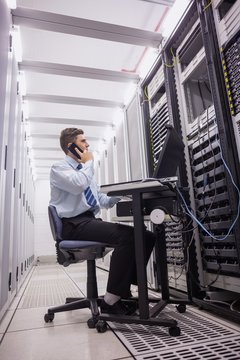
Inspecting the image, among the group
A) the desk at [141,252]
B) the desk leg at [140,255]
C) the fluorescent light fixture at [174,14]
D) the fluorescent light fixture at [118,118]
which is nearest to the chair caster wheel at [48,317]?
the desk at [141,252]

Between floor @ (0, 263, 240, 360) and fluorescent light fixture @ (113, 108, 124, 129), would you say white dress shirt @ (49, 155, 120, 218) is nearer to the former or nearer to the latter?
floor @ (0, 263, 240, 360)

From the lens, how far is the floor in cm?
114

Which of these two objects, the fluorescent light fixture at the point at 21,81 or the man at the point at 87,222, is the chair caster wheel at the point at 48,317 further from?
the fluorescent light fixture at the point at 21,81

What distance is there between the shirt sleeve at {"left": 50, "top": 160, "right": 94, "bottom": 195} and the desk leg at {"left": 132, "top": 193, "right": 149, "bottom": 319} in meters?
0.41

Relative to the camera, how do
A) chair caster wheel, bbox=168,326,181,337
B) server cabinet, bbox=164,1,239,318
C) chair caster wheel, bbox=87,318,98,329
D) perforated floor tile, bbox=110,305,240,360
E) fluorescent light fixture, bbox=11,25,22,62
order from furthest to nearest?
fluorescent light fixture, bbox=11,25,22,62 → server cabinet, bbox=164,1,239,318 → chair caster wheel, bbox=87,318,98,329 → chair caster wheel, bbox=168,326,181,337 → perforated floor tile, bbox=110,305,240,360

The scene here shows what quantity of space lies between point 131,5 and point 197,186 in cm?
200

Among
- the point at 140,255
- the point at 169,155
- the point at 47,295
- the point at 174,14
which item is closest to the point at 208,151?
the point at 169,155

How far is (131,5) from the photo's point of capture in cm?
264

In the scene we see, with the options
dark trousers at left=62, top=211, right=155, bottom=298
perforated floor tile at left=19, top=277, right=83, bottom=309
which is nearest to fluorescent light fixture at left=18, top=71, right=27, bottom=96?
dark trousers at left=62, top=211, right=155, bottom=298

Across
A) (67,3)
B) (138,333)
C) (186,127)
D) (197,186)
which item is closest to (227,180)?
(197,186)

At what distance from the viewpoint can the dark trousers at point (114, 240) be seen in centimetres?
154

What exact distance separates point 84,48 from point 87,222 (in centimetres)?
242

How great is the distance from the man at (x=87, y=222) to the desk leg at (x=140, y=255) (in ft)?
0.42

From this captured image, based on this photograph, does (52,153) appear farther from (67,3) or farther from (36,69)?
(67,3)
